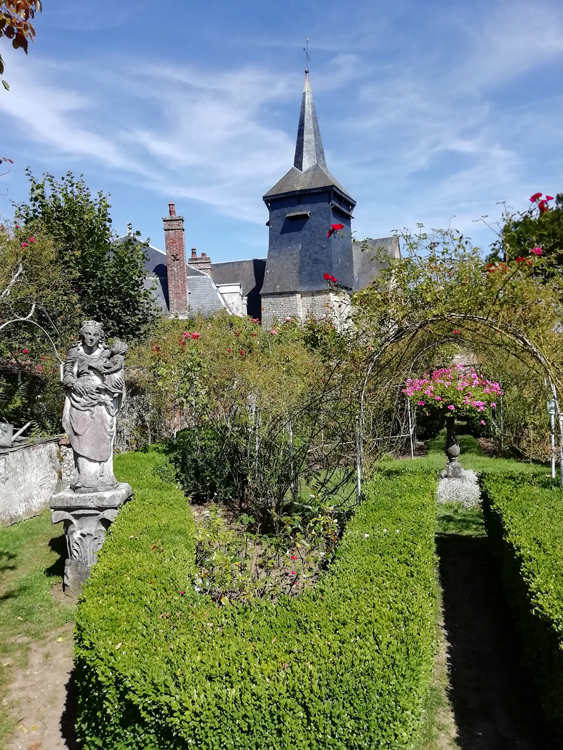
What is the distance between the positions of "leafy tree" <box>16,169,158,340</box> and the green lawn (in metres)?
5.55

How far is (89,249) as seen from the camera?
10.9m

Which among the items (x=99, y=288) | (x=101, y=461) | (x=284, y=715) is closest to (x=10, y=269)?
(x=99, y=288)

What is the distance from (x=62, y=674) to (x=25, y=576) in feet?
6.28

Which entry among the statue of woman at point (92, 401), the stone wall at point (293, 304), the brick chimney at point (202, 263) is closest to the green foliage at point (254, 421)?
the statue of woman at point (92, 401)

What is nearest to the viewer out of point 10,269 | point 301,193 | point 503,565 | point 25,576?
point 503,565

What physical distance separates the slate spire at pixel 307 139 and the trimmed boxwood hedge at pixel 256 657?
23.8 m

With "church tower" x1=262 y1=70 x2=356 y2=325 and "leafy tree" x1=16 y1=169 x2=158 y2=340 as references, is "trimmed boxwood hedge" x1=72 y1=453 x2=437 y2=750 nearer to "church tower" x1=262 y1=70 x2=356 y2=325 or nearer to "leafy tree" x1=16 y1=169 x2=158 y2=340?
"leafy tree" x1=16 y1=169 x2=158 y2=340

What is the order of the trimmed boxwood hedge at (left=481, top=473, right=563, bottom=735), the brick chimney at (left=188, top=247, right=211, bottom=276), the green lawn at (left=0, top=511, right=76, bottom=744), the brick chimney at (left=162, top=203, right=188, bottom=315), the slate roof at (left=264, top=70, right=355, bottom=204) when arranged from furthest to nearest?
the brick chimney at (left=188, top=247, right=211, bottom=276) → the slate roof at (left=264, top=70, right=355, bottom=204) → the brick chimney at (left=162, top=203, right=188, bottom=315) → the green lawn at (left=0, top=511, right=76, bottom=744) → the trimmed boxwood hedge at (left=481, top=473, right=563, bottom=735)

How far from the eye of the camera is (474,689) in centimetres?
362

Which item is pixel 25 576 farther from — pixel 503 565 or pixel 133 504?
pixel 503 565

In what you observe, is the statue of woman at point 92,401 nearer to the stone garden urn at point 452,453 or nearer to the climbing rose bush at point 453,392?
the climbing rose bush at point 453,392

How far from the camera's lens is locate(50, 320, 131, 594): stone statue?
193 inches

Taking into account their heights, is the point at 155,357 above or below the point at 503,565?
above

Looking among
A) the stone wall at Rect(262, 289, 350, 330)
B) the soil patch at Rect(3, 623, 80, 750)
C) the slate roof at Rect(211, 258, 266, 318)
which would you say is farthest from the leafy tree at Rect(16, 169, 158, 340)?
the slate roof at Rect(211, 258, 266, 318)
